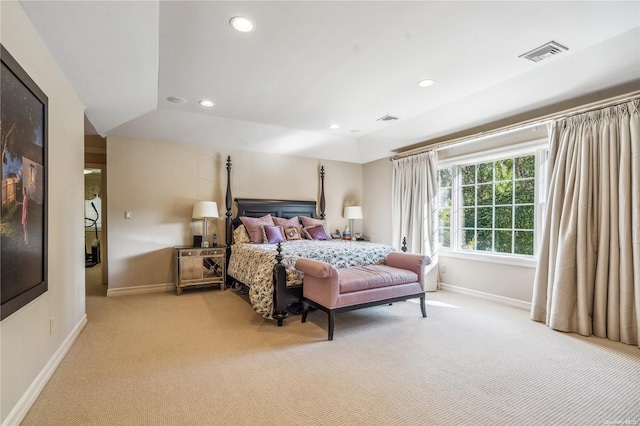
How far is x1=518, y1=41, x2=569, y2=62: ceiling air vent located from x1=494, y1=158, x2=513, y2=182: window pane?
1.60 metres

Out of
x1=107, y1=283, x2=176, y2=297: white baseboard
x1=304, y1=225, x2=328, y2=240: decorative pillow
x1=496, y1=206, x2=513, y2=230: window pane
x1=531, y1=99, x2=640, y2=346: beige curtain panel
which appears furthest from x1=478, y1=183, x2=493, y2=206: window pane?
x1=107, y1=283, x2=176, y2=297: white baseboard

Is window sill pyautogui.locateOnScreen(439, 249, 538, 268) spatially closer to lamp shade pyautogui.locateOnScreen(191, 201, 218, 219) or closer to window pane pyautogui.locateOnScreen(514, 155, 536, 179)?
window pane pyautogui.locateOnScreen(514, 155, 536, 179)

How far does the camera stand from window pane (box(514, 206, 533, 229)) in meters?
3.79

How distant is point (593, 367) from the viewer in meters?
2.29

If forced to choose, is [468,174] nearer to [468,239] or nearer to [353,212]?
[468,239]

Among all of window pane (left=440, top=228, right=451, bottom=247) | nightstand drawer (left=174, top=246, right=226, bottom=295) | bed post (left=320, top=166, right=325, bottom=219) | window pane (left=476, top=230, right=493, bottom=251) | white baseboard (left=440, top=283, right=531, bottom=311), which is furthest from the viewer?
bed post (left=320, top=166, right=325, bottom=219)

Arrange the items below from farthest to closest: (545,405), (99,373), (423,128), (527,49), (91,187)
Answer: (91,187) < (423,128) < (527,49) < (99,373) < (545,405)

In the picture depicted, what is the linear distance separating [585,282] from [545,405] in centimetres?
170

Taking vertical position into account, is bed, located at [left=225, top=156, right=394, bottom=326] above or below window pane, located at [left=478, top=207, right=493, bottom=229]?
below

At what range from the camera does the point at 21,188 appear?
1.70 metres

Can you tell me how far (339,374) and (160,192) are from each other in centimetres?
388

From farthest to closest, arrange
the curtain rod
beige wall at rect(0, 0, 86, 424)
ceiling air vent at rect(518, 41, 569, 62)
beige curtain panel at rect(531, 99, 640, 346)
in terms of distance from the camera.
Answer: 1. the curtain rod
2. beige curtain panel at rect(531, 99, 640, 346)
3. ceiling air vent at rect(518, 41, 569, 62)
4. beige wall at rect(0, 0, 86, 424)

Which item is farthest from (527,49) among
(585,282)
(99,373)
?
(99,373)

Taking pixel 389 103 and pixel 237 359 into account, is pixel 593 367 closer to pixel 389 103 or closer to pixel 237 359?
pixel 237 359
